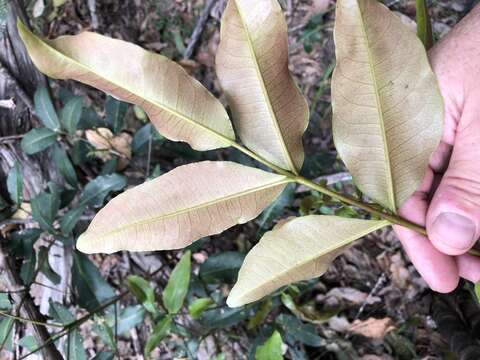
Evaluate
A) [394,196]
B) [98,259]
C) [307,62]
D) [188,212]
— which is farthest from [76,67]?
[307,62]

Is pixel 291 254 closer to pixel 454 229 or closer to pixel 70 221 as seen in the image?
pixel 454 229

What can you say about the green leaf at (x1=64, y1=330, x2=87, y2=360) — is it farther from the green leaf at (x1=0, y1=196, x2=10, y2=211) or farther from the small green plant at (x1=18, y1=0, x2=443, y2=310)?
the small green plant at (x1=18, y1=0, x2=443, y2=310)

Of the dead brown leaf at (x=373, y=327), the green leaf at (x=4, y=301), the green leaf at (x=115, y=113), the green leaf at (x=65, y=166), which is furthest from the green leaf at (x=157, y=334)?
the dead brown leaf at (x=373, y=327)

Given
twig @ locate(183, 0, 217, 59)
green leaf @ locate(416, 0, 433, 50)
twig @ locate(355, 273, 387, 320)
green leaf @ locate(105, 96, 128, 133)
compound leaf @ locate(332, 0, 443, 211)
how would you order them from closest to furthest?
1. compound leaf @ locate(332, 0, 443, 211)
2. green leaf @ locate(416, 0, 433, 50)
3. green leaf @ locate(105, 96, 128, 133)
4. twig @ locate(355, 273, 387, 320)
5. twig @ locate(183, 0, 217, 59)

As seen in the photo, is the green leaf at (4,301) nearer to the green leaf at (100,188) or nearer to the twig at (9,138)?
the green leaf at (100,188)

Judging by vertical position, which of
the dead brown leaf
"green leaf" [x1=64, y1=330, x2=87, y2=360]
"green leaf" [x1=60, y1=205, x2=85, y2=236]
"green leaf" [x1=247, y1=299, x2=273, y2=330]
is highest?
"green leaf" [x1=60, y1=205, x2=85, y2=236]

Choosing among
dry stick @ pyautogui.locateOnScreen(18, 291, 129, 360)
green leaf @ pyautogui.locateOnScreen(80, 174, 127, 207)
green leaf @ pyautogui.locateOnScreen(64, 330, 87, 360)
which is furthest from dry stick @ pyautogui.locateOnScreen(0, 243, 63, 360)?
green leaf @ pyautogui.locateOnScreen(80, 174, 127, 207)

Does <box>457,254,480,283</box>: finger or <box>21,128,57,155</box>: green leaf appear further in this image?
<box>21,128,57,155</box>: green leaf
